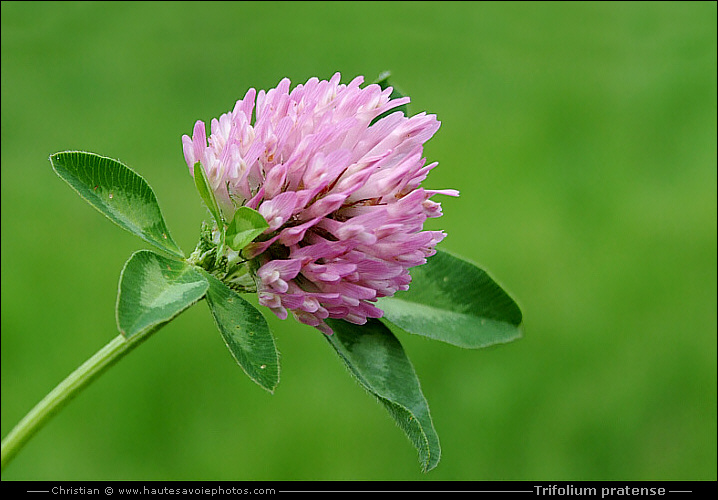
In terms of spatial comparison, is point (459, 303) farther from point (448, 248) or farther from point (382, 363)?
point (448, 248)

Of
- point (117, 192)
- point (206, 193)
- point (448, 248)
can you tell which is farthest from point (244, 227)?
point (448, 248)

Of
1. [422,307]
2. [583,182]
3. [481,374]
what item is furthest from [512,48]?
[422,307]

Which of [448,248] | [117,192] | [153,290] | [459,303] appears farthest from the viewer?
[448,248]

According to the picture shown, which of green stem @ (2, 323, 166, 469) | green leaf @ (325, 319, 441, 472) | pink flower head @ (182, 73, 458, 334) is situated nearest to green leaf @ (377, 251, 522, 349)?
green leaf @ (325, 319, 441, 472)

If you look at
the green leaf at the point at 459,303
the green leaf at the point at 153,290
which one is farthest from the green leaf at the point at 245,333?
the green leaf at the point at 459,303

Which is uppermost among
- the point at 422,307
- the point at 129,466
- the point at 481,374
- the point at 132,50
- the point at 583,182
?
the point at 132,50

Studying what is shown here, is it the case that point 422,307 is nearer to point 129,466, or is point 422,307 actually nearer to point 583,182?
point 129,466
